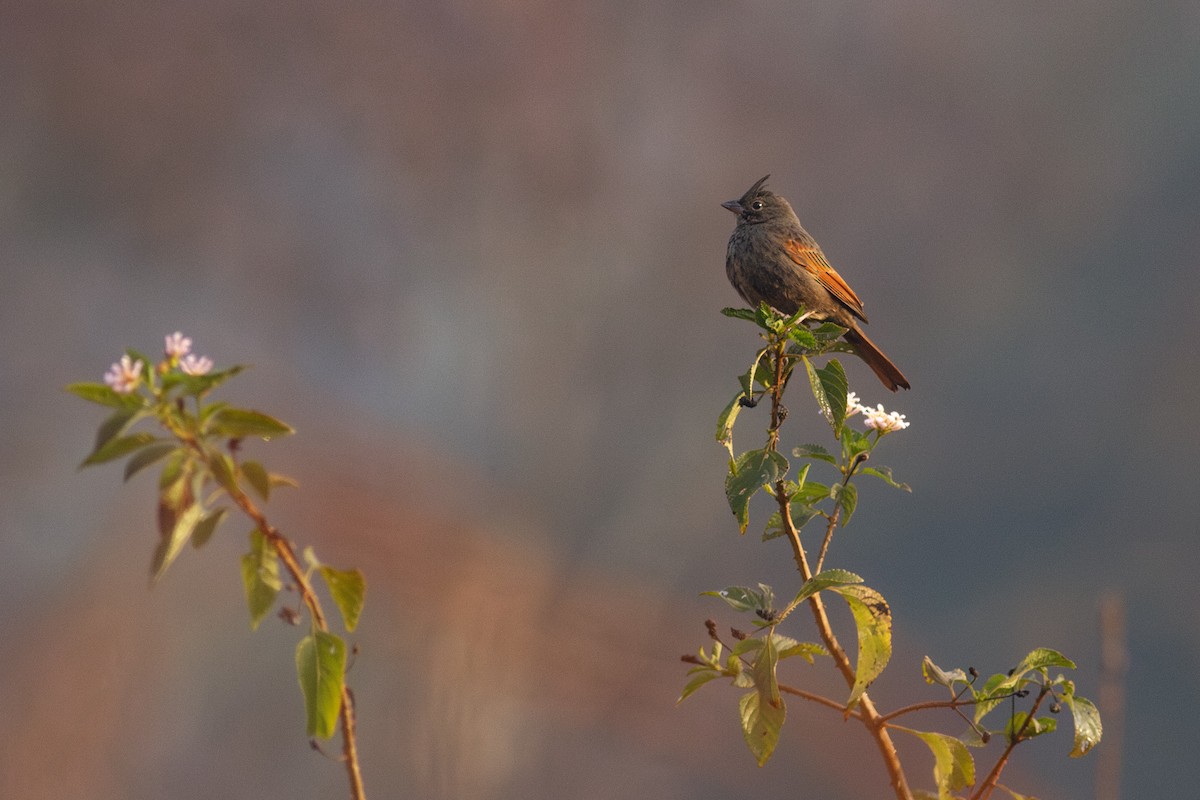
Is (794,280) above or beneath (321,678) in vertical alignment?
above

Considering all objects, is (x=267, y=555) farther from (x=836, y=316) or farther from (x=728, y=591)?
(x=836, y=316)

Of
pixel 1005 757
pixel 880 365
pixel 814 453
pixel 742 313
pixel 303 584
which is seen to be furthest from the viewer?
pixel 880 365

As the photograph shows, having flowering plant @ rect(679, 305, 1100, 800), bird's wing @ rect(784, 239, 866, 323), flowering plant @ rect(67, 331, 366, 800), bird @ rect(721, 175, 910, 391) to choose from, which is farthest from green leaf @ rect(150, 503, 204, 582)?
bird's wing @ rect(784, 239, 866, 323)

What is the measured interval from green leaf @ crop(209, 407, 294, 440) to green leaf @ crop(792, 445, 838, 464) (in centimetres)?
58

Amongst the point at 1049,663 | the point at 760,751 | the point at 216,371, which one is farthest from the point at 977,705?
the point at 216,371

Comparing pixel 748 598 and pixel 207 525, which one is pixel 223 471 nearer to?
pixel 207 525

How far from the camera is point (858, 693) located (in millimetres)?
942

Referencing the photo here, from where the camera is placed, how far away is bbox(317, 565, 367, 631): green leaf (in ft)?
A: 2.32

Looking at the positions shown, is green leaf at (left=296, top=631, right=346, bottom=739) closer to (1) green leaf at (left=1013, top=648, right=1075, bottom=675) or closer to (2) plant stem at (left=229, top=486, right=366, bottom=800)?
(2) plant stem at (left=229, top=486, right=366, bottom=800)

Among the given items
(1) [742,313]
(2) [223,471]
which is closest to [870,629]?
(1) [742,313]

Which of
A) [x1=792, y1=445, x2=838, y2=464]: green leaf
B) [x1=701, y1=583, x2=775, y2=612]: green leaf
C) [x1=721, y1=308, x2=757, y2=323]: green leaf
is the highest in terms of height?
[x1=721, y1=308, x2=757, y2=323]: green leaf

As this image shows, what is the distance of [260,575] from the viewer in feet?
2.29

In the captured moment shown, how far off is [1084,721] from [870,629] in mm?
198

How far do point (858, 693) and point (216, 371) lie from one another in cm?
59
